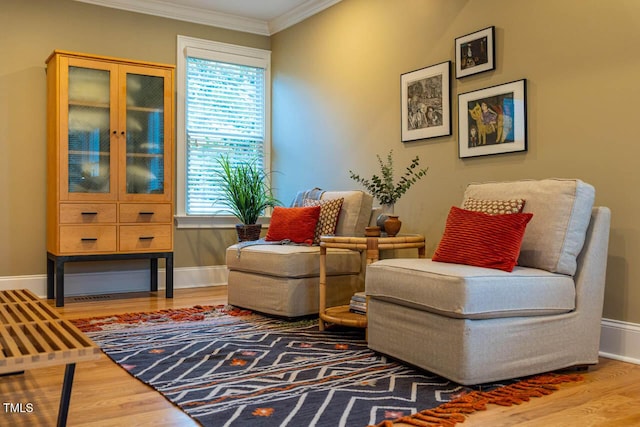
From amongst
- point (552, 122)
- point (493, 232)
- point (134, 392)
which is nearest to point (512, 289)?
point (493, 232)

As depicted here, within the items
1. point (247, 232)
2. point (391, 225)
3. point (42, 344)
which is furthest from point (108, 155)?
point (42, 344)

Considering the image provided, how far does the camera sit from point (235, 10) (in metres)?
5.18

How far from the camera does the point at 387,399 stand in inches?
82.7

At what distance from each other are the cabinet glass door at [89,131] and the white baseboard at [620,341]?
11.4ft

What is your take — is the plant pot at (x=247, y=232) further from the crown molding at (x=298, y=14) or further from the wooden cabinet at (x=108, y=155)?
the crown molding at (x=298, y=14)

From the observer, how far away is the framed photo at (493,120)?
317cm

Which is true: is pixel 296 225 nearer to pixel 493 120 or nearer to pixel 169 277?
pixel 169 277

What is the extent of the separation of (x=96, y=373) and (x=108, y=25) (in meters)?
3.36

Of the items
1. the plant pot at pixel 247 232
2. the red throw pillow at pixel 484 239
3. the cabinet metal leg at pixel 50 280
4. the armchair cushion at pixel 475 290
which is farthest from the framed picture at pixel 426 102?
the cabinet metal leg at pixel 50 280

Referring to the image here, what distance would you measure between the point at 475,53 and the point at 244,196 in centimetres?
233

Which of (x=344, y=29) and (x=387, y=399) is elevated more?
(x=344, y=29)

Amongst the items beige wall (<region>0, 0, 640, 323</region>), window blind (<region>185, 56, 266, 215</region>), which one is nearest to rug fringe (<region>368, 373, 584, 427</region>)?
beige wall (<region>0, 0, 640, 323</region>)

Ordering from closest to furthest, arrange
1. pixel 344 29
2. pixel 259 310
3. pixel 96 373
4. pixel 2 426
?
pixel 2 426 < pixel 96 373 < pixel 259 310 < pixel 344 29

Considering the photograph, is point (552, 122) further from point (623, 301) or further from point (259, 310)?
point (259, 310)
